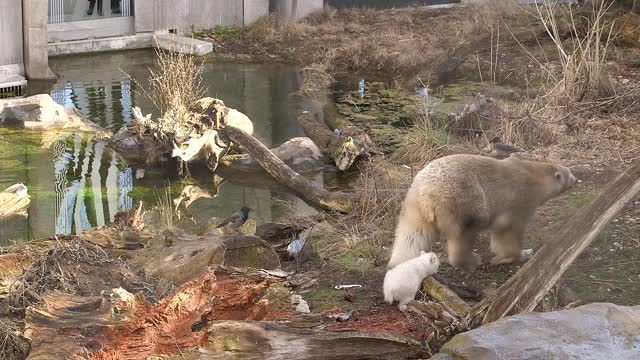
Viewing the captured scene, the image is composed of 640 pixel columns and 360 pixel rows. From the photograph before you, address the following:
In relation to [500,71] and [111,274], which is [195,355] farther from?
[500,71]

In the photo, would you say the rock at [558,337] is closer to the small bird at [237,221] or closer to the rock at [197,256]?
the rock at [197,256]

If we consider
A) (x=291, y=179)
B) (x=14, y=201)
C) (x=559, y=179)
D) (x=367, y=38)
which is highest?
(x=367, y=38)

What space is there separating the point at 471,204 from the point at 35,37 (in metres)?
11.9

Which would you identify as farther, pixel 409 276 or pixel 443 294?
pixel 409 276

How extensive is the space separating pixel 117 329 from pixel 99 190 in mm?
6649

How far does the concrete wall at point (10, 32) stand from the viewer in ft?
54.3

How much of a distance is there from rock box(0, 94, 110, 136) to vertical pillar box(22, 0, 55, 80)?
228 centimetres

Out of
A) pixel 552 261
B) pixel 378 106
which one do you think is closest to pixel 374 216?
pixel 552 261

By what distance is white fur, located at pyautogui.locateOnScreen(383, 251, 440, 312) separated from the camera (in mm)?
6594

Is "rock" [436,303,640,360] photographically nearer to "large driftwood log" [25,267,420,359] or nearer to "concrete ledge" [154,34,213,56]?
"large driftwood log" [25,267,420,359]

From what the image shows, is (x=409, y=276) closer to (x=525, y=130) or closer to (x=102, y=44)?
(x=525, y=130)

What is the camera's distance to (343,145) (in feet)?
42.1

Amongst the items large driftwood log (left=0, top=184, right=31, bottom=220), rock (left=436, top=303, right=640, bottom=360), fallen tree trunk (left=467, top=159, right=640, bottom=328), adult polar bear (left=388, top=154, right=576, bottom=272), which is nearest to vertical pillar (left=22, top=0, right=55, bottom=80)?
large driftwood log (left=0, top=184, right=31, bottom=220)

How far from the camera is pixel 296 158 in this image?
1314 cm
